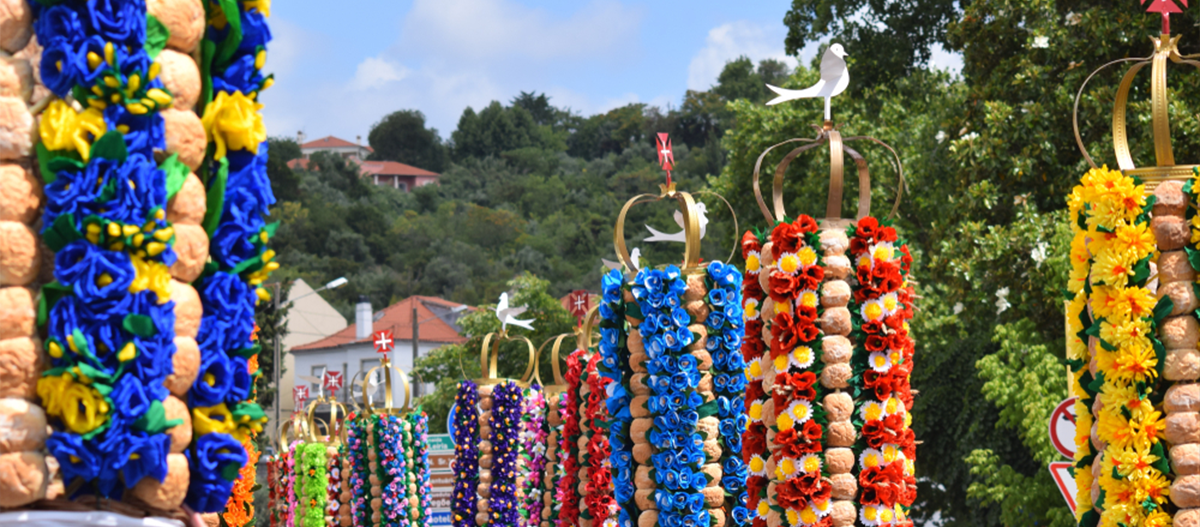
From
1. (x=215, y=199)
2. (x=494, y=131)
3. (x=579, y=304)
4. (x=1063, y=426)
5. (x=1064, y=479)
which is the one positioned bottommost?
(x=1064, y=479)

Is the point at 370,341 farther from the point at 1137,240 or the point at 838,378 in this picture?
the point at 1137,240

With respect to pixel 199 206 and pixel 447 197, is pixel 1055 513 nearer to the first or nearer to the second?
pixel 199 206

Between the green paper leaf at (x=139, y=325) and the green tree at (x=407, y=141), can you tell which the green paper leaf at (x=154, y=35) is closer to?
the green paper leaf at (x=139, y=325)

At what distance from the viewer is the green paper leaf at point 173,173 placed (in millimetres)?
2736

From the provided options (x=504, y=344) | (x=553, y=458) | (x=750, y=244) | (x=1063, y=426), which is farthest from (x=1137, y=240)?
(x=504, y=344)

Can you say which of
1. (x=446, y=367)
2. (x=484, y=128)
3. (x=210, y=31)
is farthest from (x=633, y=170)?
(x=210, y=31)

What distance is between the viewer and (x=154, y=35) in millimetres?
2754

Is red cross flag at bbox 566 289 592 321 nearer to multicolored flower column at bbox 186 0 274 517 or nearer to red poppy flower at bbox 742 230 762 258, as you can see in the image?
red poppy flower at bbox 742 230 762 258

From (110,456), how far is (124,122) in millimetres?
754

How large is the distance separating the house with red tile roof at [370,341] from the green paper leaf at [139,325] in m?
45.0

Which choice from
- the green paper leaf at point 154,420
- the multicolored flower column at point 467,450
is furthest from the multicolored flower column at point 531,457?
the green paper leaf at point 154,420

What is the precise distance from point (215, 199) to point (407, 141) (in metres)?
106

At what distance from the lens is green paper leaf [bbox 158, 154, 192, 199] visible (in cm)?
274

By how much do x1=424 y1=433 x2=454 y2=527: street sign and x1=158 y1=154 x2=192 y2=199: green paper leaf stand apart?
1784cm
